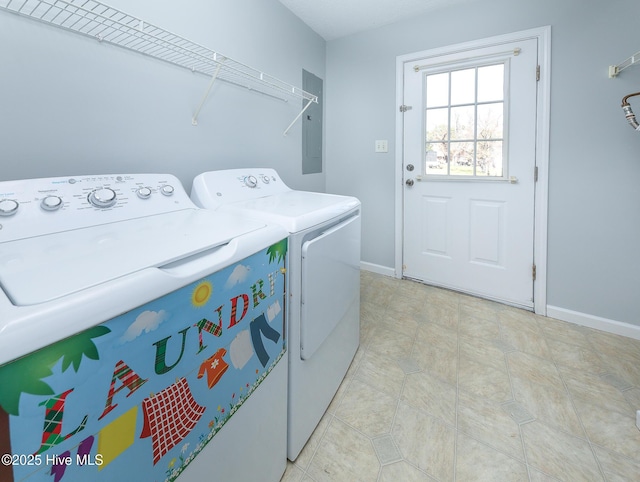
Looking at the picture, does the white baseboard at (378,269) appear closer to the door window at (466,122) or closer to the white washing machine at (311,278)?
the door window at (466,122)

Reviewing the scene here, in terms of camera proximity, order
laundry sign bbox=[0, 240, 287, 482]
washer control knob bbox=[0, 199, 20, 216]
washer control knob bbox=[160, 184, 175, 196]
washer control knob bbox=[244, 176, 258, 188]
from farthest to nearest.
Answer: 1. washer control knob bbox=[244, 176, 258, 188]
2. washer control knob bbox=[160, 184, 175, 196]
3. washer control knob bbox=[0, 199, 20, 216]
4. laundry sign bbox=[0, 240, 287, 482]

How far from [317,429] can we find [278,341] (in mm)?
597

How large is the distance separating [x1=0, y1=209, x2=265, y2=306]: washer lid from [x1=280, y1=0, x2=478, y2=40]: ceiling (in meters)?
2.20

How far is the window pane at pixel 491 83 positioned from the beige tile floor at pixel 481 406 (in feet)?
5.56

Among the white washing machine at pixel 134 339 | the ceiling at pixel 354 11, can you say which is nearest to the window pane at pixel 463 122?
the ceiling at pixel 354 11

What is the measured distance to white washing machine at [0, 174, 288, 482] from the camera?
1.48 feet

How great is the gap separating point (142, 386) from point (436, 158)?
266 centimetres

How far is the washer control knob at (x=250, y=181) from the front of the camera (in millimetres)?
1665

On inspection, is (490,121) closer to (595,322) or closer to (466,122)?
(466,122)

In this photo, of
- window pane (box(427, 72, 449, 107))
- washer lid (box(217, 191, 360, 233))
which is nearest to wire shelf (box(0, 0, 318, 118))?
washer lid (box(217, 191, 360, 233))

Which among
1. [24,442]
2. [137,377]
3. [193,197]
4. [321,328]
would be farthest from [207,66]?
[24,442]

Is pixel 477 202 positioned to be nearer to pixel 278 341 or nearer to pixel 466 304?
pixel 466 304

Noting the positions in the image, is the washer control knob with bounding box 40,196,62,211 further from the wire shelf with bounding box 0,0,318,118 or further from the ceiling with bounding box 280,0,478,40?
the ceiling with bounding box 280,0,478,40

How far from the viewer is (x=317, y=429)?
53.6 inches
